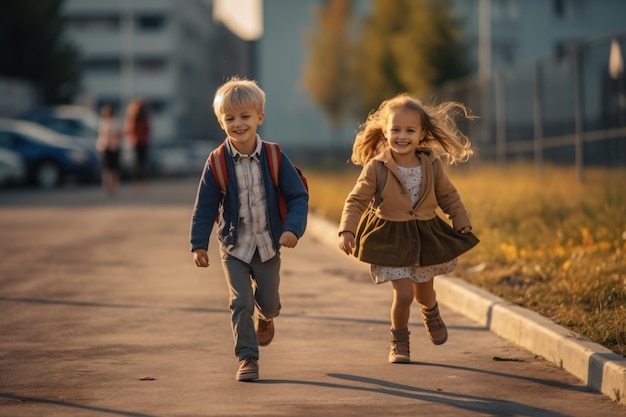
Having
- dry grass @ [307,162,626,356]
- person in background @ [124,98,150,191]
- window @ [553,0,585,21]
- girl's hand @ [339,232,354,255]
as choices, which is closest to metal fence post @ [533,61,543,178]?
A: dry grass @ [307,162,626,356]

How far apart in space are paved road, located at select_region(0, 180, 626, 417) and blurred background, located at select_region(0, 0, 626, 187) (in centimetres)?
170

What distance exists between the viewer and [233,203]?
697 centimetres

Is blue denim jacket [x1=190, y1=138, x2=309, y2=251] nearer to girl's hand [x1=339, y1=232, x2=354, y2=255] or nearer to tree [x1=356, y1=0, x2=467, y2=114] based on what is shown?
girl's hand [x1=339, y1=232, x2=354, y2=255]

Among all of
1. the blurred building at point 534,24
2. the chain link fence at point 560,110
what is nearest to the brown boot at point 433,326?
the chain link fence at point 560,110

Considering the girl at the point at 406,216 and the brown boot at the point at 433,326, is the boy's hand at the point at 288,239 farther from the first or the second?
the brown boot at the point at 433,326

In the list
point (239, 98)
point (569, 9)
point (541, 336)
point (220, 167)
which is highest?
point (569, 9)

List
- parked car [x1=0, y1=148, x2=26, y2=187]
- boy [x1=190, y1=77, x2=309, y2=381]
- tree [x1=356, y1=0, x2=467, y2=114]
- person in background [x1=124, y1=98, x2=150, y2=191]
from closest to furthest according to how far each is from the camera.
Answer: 1. boy [x1=190, y1=77, x2=309, y2=381]
2. person in background [x1=124, y1=98, x2=150, y2=191]
3. parked car [x1=0, y1=148, x2=26, y2=187]
4. tree [x1=356, y1=0, x2=467, y2=114]

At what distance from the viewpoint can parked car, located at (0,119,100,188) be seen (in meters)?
33.2

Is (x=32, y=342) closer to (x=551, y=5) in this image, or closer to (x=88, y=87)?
(x=551, y=5)

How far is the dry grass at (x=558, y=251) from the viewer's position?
8.23 meters

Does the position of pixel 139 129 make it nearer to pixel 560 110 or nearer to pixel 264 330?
pixel 560 110

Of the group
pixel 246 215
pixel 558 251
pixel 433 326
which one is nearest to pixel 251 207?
pixel 246 215

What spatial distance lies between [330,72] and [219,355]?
60997mm

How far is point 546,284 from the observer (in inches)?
379
